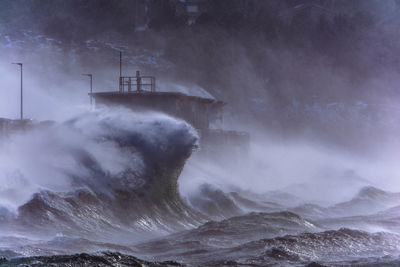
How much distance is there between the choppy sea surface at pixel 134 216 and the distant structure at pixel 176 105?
1092cm

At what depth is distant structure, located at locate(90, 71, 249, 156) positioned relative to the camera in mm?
44594

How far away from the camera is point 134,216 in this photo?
24828 mm

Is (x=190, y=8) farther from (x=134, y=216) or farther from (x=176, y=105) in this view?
(x=134, y=216)

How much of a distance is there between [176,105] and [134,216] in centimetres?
2156

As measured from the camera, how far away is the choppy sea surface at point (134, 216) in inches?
667

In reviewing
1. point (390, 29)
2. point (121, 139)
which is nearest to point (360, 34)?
point (390, 29)

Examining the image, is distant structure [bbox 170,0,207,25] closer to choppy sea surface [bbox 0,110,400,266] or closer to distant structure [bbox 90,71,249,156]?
distant structure [bbox 90,71,249,156]

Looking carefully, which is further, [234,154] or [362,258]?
[234,154]

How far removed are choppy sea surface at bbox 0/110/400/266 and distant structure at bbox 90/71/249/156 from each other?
10922 millimetres

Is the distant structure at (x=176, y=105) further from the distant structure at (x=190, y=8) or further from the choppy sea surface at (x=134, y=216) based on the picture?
the distant structure at (x=190, y=8)

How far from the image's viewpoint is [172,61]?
388ft

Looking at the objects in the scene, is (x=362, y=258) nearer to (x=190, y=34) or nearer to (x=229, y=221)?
(x=229, y=221)

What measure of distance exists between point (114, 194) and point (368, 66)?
382ft

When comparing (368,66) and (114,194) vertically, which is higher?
(368,66)
